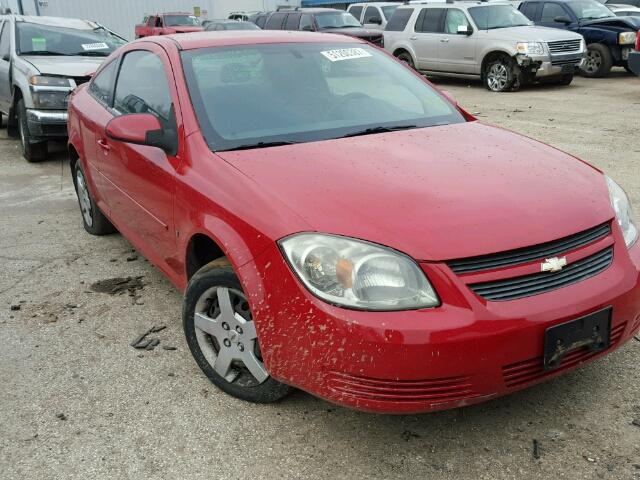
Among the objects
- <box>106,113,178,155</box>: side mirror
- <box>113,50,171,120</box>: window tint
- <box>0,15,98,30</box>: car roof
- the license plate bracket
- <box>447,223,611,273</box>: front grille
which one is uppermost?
<box>0,15,98,30</box>: car roof

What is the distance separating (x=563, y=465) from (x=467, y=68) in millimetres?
12063

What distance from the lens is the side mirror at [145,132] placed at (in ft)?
10.1

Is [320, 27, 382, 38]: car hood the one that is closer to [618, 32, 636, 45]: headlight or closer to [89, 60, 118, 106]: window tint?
[618, 32, 636, 45]: headlight

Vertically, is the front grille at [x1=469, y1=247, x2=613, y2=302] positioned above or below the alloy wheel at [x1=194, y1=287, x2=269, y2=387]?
above

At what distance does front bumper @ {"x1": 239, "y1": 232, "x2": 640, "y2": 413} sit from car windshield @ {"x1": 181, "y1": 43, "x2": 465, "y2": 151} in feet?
3.20

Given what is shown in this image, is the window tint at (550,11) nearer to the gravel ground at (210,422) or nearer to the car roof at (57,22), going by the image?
the car roof at (57,22)

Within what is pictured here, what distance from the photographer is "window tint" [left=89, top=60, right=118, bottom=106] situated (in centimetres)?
435

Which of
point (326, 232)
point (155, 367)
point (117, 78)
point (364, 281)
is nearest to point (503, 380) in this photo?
point (364, 281)

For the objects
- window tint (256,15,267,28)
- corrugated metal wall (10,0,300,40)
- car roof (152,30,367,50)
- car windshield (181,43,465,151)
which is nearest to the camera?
car windshield (181,43,465,151)

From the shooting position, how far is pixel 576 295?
7.39ft

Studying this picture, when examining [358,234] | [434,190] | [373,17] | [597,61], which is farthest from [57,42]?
[373,17]

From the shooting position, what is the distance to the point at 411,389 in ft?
7.07

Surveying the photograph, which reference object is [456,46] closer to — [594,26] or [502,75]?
[502,75]

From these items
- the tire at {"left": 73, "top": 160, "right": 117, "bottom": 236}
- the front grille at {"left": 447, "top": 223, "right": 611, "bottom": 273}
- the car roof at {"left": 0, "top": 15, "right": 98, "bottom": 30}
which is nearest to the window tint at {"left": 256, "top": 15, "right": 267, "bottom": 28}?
the car roof at {"left": 0, "top": 15, "right": 98, "bottom": 30}
